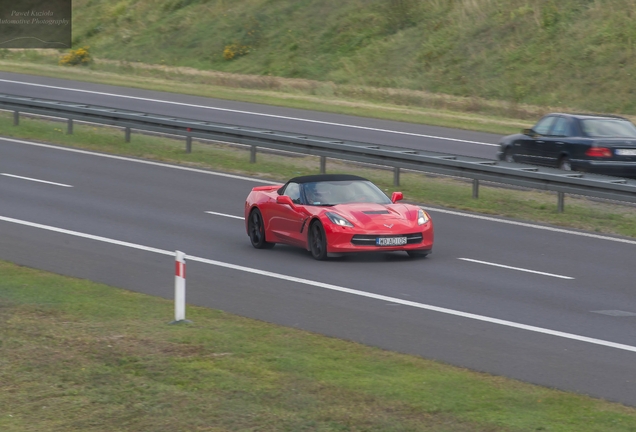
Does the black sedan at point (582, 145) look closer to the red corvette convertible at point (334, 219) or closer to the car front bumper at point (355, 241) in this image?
the red corvette convertible at point (334, 219)

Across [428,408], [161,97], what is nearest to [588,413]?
[428,408]

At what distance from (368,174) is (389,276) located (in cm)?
1121

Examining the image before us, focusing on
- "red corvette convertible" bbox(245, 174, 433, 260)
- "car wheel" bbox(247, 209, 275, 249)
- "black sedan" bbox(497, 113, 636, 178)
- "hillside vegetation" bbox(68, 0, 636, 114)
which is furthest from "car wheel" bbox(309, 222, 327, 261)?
"hillside vegetation" bbox(68, 0, 636, 114)

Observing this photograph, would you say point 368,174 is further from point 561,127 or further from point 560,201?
point 560,201

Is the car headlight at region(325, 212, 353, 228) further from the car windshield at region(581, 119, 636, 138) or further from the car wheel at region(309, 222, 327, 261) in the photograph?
the car windshield at region(581, 119, 636, 138)

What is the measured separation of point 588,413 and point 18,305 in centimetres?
649

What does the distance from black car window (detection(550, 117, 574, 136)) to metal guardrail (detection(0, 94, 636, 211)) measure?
6.93ft

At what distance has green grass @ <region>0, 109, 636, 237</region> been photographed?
20297 millimetres

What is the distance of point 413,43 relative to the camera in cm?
5022

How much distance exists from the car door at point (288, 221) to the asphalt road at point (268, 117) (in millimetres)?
12653

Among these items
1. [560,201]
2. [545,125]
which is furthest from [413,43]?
[560,201]

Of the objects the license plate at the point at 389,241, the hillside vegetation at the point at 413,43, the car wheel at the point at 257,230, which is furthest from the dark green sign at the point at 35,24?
the license plate at the point at 389,241

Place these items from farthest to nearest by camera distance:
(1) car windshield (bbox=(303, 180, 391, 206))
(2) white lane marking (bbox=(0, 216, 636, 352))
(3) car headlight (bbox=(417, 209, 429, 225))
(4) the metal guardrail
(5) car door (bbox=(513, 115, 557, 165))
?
(5) car door (bbox=(513, 115, 557, 165)), (4) the metal guardrail, (1) car windshield (bbox=(303, 180, 391, 206)), (3) car headlight (bbox=(417, 209, 429, 225)), (2) white lane marking (bbox=(0, 216, 636, 352))

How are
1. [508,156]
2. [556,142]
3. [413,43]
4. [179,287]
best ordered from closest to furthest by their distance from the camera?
[179,287] → [556,142] → [508,156] → [413,43]
